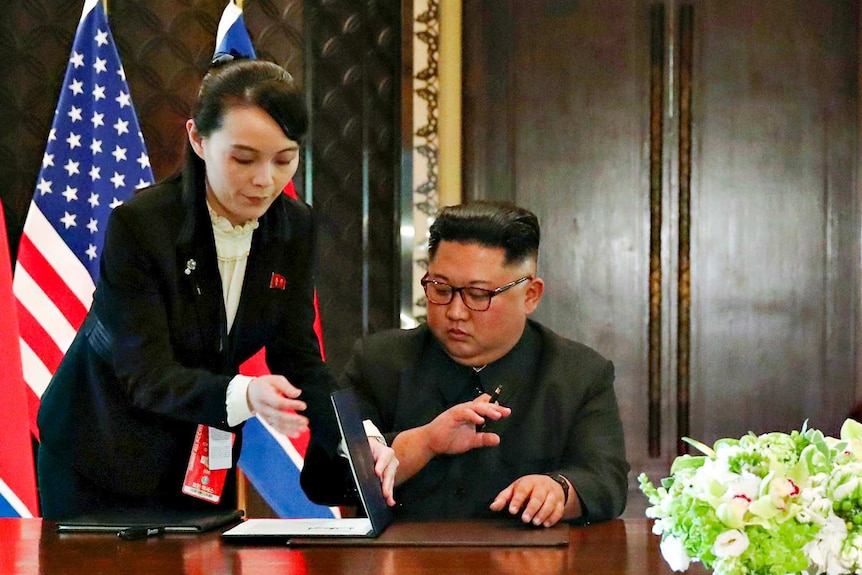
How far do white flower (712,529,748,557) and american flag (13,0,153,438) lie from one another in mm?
2639

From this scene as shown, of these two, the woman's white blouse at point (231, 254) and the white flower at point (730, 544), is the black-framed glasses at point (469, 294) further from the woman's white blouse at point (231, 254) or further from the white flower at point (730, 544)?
the white flower at point (730, 544)

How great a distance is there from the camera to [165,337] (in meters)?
A: 2.15

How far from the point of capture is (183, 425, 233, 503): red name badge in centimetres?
219

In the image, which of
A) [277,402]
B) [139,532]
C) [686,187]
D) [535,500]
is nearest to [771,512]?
[535,500]

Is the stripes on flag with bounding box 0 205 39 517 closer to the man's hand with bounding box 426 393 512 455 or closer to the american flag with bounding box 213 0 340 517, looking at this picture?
the american flag with bounding box 213 0 340 517

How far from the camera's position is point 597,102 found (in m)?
4.31

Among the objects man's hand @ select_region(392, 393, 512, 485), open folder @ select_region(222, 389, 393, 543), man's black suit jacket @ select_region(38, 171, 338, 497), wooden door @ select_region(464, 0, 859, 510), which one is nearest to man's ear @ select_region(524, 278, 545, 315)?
man's hand @ select_region(392, 393, 512, 485)

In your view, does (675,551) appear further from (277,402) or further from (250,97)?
(250,97)

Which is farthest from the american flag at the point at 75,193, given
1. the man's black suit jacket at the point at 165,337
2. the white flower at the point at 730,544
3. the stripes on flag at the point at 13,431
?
the white flower at the point at 730,544

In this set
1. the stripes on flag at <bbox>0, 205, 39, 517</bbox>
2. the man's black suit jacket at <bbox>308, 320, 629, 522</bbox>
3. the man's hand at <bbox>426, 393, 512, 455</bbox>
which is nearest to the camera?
the man's hand at <bbox>426, 393, 512, 455</bbox>

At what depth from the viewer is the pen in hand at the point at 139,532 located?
1919 mm

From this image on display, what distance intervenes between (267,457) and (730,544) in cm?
255

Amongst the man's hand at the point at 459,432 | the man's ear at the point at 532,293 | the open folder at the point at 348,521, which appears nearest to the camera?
the open folder at the point at 348,521

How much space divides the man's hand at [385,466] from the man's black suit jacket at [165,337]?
175mm
